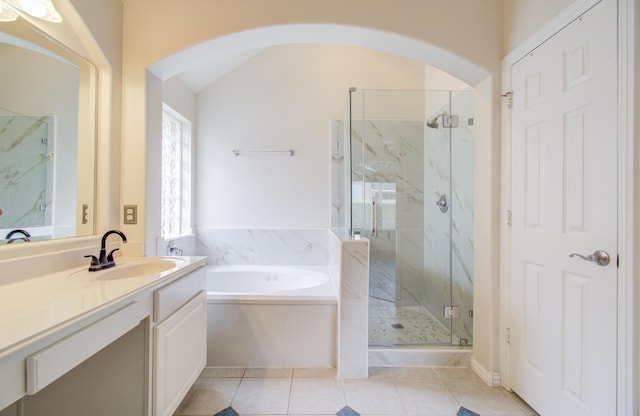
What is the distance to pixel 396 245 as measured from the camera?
2979 mm

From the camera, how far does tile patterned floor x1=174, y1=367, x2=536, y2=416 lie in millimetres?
1574

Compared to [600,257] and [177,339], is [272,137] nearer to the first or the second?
[177,339]

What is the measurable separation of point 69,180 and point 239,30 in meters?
1.32

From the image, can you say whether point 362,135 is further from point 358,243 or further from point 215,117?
point 215,117

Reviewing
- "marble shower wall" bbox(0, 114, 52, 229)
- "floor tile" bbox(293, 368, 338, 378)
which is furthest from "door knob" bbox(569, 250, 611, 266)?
"marble shower wall" bbox(0, 114, 52, 229)

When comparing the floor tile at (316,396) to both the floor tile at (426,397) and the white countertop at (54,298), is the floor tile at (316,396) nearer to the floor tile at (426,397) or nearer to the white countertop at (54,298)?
the floor tile at (426,397)

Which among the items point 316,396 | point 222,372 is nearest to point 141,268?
point 222,372

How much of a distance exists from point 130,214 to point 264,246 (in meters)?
1.52

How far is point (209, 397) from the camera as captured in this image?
167 centimetres

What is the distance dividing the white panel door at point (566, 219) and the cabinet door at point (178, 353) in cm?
188

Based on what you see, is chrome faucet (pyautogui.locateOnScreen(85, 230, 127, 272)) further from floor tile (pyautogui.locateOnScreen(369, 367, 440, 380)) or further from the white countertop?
floor tile (pyautogui.locateOnScreen(369, 367, 440, 380))

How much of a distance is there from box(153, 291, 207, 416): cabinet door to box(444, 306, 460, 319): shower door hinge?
6.24 feet

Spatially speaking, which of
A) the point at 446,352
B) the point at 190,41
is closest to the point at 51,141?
the point at 190,41

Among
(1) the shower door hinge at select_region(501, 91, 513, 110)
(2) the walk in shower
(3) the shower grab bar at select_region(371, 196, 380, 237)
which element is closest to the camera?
(1) the shower door hinge at select_region(501, 91, 513, 110)
